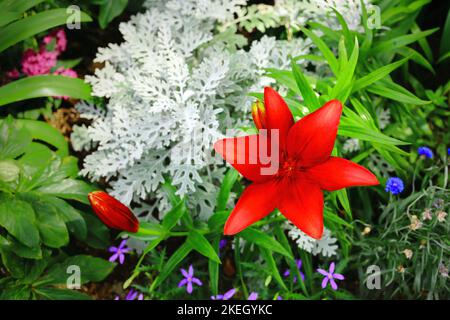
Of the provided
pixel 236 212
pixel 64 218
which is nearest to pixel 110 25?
pixel 64 218

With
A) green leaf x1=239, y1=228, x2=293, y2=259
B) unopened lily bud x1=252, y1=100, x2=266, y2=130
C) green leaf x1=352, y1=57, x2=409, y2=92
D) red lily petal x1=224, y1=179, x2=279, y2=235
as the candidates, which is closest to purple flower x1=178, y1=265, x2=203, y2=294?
green leaf x1=239, y1=228, x2=293, y2=259

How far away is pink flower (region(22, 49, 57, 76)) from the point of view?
1.90 meters

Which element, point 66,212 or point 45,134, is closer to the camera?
point 66,212

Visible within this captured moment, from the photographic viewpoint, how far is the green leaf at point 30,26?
1.68 m

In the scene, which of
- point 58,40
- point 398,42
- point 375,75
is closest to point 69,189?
point 58,40

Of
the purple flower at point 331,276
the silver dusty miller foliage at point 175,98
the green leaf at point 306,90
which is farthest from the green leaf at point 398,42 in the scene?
the purple flower at point 331,276

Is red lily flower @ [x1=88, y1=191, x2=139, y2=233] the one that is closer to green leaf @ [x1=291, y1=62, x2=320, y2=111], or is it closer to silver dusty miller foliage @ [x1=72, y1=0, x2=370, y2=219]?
silver dusty miller foliage @ [x1=72, y1=0, x2=370, y2=219]

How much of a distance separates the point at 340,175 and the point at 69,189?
95cm

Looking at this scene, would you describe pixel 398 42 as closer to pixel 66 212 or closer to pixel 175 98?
pixel 175 98

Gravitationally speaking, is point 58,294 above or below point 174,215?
below

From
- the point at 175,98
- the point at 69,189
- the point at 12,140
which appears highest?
the point at 175,98

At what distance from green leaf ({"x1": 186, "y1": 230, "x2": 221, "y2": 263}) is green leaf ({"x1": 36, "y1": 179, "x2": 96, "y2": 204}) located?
0.40 meters

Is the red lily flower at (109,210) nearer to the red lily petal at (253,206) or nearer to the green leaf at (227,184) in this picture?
the red lily petal at (253,206)

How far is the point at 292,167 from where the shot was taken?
1.10 meters
